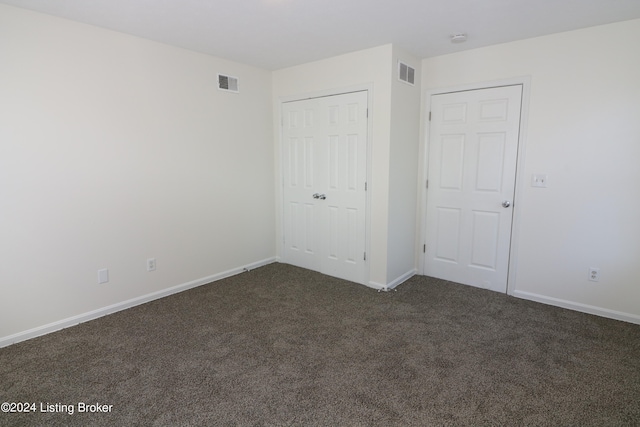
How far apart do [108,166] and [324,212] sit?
7.26 feet

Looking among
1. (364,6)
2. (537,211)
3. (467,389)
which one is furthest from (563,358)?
(364,6)

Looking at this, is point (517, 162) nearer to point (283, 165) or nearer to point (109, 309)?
point (283, 165)

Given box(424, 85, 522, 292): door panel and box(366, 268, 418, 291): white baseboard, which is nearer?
box(424, 85, 522, 292): door panel

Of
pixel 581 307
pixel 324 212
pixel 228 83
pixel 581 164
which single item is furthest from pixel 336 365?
pixel 228 83

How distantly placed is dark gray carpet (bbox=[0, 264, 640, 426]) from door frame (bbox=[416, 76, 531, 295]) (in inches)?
18.0

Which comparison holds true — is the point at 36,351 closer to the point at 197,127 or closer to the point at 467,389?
the point at 197,127

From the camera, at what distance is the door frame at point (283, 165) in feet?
11.8

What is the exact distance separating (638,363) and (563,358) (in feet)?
1.54

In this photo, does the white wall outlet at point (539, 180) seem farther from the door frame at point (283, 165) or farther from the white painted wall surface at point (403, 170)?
the door frame at point (283, 165)

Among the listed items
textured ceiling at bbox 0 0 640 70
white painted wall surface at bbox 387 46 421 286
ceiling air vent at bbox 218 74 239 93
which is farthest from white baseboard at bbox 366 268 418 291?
ceiling air vent at bbox 218 74 239 93

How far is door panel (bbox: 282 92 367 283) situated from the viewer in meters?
3.78

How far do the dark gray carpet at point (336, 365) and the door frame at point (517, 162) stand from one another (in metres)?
0.46

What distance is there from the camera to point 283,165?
14.7ft

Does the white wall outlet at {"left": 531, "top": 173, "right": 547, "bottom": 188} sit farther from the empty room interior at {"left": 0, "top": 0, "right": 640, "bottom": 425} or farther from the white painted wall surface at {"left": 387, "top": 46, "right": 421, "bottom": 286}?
the white painted wall surface at {"left": 387, "top": 46, "right": 421, "bottom": 286}
